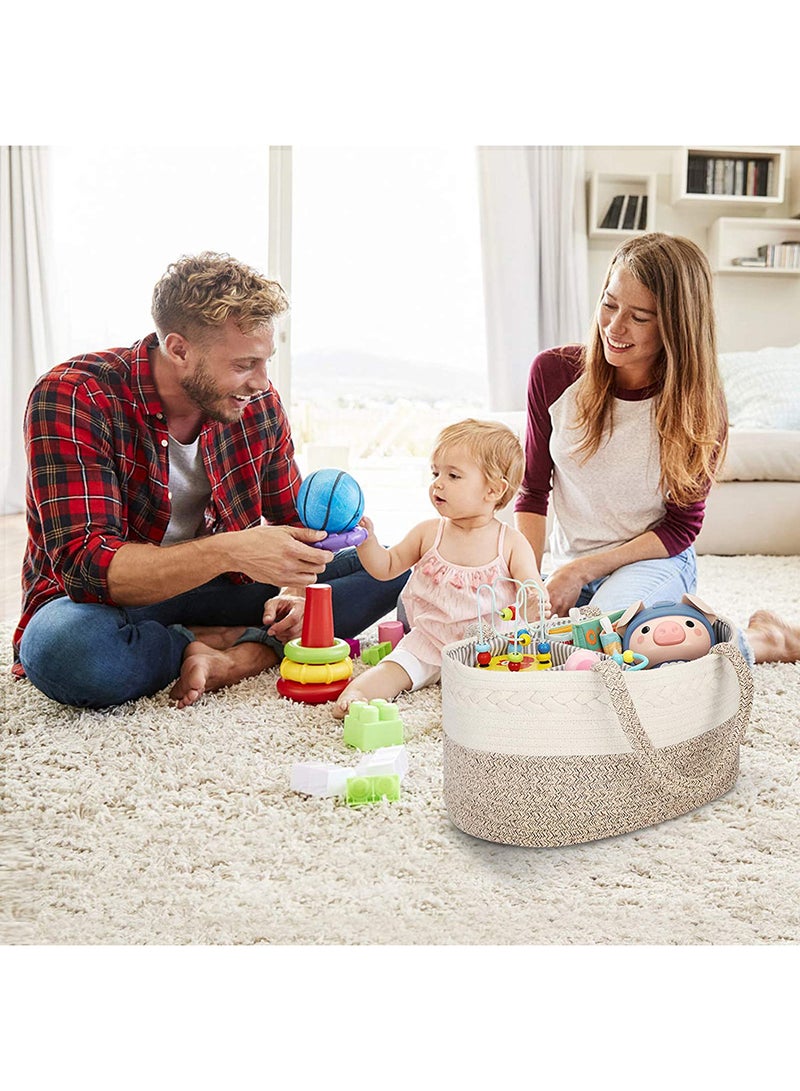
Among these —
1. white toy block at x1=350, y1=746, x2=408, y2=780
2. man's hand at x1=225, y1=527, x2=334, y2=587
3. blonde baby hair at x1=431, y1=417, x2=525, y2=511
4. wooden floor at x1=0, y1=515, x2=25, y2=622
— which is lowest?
wooden floor at x1=0, y1=515, x2=25, y2=622

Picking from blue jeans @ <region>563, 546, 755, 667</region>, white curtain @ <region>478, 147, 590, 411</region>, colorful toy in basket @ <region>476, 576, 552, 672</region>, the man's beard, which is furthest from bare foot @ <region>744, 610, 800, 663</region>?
white curtain @ <region>478, 147, 590, 411</region>

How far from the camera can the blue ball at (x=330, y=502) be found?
1.50 meters

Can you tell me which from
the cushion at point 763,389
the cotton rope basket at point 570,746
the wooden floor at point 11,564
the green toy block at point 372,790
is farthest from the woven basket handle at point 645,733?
the cushion at point 763,389

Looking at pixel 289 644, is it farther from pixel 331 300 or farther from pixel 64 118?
pixel 331 300

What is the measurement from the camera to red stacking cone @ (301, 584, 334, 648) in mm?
1652

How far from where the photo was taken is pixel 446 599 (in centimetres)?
171

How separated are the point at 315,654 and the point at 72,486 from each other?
47 centimetres

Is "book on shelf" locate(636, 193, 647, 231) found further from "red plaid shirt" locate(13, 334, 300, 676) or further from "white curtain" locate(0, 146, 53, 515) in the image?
"red plaid shirt" locate(13, 334, 300, 676)

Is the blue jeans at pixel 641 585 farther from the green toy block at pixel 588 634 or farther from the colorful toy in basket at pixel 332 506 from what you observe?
the colorful toy in basket at pixel 332 506

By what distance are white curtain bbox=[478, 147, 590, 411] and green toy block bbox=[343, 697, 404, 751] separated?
3.55m

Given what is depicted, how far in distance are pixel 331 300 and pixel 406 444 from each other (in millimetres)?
871

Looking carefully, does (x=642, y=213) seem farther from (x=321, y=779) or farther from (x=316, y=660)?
(x=321, y=779)
